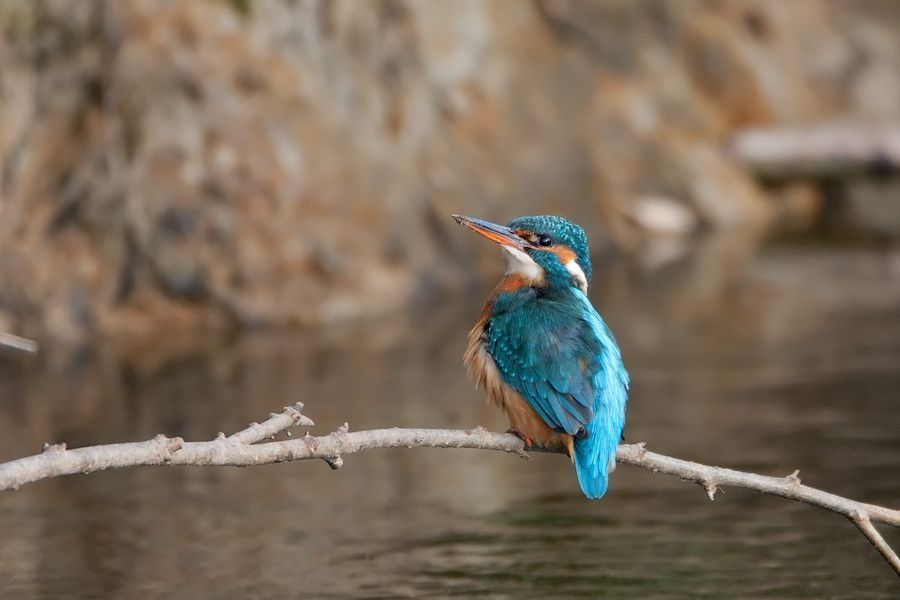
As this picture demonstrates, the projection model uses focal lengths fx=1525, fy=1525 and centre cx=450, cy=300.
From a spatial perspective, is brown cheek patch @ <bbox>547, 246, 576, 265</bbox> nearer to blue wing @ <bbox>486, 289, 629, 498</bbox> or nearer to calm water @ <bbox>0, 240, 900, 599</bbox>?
blue wing @ <bbox>486, 289, 629, 498</bbox>

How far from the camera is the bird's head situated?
4070mm

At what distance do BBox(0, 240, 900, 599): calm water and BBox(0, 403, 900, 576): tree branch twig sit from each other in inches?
32.3

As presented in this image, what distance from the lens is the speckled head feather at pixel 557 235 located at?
4062 mm

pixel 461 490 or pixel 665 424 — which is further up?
pixel 665 424

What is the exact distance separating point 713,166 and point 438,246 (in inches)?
174

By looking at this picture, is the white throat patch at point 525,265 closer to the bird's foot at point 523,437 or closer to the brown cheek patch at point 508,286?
the brown cheek patch at point 508,286

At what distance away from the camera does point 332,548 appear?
4.87m

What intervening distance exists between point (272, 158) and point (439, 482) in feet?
14.4

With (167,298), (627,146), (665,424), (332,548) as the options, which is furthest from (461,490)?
(627,146)

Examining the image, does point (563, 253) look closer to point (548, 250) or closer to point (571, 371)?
point (548, 250)

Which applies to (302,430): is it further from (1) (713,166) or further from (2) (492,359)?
(1) (713,166)

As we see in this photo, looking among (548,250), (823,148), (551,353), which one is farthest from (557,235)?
(823,148)

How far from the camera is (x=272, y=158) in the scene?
975 cm

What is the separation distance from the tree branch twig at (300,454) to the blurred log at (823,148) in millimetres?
11056
